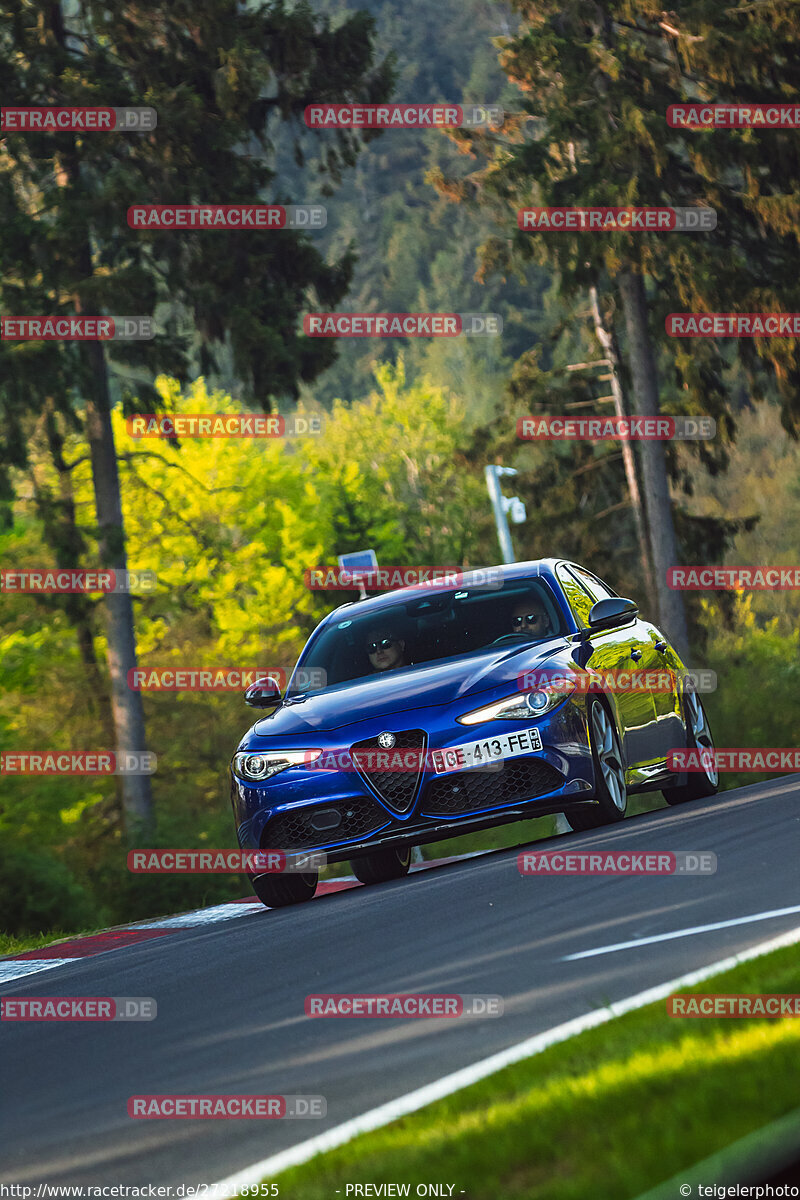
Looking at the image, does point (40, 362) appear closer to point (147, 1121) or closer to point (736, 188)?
point (736, 188)

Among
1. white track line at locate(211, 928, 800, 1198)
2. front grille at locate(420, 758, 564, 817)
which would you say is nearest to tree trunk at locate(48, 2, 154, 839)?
front grille at locate(420, 758, 564, 817)

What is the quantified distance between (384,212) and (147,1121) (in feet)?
340

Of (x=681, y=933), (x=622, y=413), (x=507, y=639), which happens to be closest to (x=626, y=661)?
(x=507, y=639)

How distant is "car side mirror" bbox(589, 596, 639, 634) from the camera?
11.4 metres

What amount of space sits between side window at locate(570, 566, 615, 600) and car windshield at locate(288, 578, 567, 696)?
0.94m

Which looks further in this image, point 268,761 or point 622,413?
point 622,413

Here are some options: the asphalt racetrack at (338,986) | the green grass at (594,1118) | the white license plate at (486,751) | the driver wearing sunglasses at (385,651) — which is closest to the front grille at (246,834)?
the asphalt racetrack at (338,986)

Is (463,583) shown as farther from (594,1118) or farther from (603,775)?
(594,1118)

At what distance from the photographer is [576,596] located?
12320mm

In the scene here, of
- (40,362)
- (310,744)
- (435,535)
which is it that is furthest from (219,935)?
(435,535)

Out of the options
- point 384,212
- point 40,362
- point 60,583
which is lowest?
point 60,583

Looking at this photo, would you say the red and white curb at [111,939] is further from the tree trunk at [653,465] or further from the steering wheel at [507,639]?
the tree trunk at [653,465]

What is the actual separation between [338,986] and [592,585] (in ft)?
21.3

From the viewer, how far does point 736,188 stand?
1236 inches
